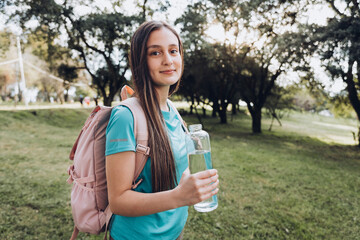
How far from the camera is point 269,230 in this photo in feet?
14.5

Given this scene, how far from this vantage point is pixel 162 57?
141 centimetres

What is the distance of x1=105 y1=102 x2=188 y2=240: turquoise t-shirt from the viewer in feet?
3.75

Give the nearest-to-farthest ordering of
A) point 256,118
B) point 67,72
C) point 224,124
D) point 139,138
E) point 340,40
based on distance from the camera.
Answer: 1. point 139,138
2. point 340,40
3. point 256,118
4. point 67,72
5. point 224,124

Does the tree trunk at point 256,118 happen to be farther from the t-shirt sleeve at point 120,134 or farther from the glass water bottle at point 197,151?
the t-shirt sleeve at point 120,134

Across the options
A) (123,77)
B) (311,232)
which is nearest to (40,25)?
(123,77)

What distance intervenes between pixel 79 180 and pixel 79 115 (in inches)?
873

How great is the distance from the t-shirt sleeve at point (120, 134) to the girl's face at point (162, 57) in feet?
1.17

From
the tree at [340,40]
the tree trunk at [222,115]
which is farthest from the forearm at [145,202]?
the tree trunk at [222,115]

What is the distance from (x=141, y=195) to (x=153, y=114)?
460mm

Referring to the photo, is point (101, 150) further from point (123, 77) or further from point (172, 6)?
point (123, 77)

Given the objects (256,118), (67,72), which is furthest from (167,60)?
(67,72)

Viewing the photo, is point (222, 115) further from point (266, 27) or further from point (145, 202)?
point (145, 202)

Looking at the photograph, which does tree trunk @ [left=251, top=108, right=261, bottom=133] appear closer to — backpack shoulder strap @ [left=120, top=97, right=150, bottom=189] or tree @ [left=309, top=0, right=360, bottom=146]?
tree @ [left=309, top=0, right=360, bottom=146]

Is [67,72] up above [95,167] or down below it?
above
